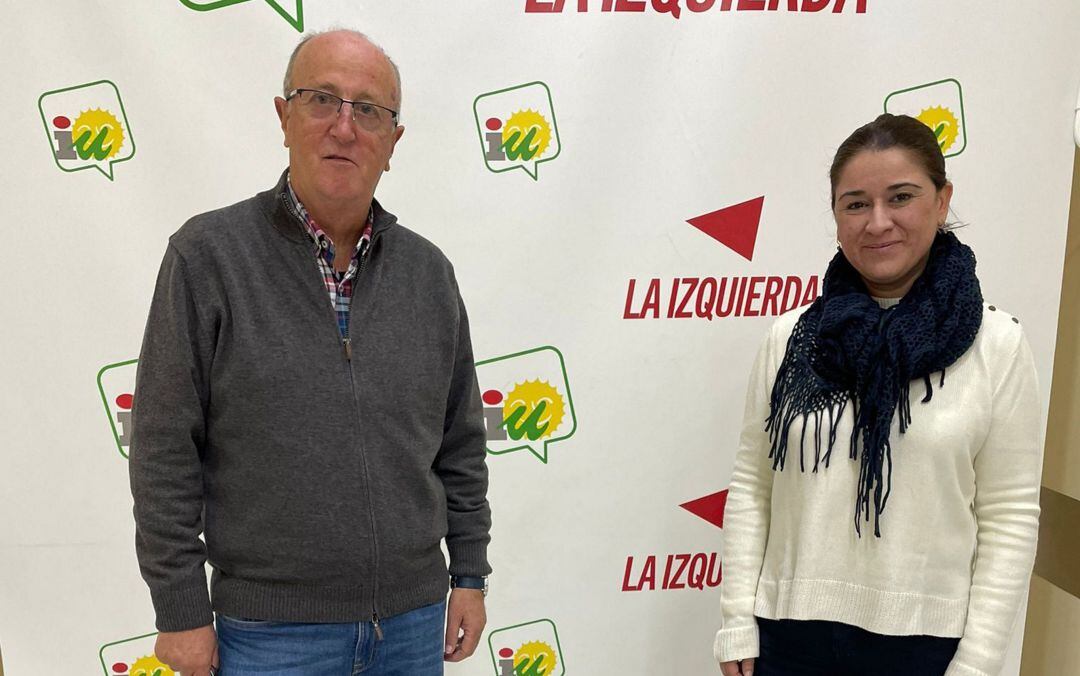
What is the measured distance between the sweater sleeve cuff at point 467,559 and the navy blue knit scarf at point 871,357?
0.50 m

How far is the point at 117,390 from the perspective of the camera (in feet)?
5.69

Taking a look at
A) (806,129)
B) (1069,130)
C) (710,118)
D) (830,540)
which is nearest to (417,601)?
(830,540)

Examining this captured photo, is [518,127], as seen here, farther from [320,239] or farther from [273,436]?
[273,436]

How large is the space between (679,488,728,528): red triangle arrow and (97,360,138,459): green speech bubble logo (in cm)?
124

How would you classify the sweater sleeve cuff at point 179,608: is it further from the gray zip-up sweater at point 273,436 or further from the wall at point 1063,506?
the wall at point 1063,506

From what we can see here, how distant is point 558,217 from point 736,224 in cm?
41

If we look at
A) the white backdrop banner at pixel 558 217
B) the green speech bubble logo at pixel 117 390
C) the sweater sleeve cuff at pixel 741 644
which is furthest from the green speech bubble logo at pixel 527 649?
the green speech bubble logo at pixel 117 390

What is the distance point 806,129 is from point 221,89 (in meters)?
1.26

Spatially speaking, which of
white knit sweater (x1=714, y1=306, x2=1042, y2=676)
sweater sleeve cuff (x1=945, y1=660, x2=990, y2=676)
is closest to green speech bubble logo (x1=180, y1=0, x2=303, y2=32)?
white knit sweater (x1=714, y1=306, x2=1042, y2=676)

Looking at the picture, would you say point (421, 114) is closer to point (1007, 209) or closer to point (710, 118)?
point (710, 118)

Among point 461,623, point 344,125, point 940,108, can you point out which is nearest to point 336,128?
point 344,125

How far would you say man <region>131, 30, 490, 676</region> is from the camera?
107 cm

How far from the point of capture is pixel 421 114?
174 centimetres

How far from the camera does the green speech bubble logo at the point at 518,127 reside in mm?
1763
